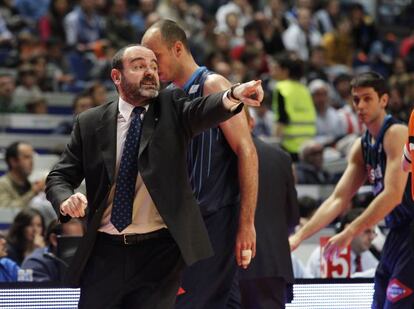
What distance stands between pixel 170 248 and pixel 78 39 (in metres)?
12.0

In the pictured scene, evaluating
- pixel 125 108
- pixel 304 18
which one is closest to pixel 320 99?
pixel 304 18

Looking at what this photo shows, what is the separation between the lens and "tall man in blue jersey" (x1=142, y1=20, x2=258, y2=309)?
589 cm

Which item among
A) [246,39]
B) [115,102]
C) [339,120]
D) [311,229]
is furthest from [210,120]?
[246,39]

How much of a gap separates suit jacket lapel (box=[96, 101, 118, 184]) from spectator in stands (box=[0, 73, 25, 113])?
8.75 m

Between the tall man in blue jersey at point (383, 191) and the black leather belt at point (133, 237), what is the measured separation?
193 centimetres

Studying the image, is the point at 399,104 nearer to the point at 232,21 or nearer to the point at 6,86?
the point at 232,21

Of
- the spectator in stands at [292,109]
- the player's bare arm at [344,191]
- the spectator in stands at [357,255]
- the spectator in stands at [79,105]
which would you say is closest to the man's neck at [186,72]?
the player's bare arm at [344,191]

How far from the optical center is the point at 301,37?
18.9m

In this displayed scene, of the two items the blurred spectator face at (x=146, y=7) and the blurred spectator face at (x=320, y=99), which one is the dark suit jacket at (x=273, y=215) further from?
the blurred spectator face at (x=146, y=7)

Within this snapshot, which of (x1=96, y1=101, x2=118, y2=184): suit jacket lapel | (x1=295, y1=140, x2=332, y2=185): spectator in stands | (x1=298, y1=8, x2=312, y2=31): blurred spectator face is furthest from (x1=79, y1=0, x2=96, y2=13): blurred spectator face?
(x1=96, y1=101, x2=118, y2=184): suit jacket lapel

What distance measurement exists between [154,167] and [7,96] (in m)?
9.24

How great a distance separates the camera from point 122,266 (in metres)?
5.23

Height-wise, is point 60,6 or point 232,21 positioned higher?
point 60,6

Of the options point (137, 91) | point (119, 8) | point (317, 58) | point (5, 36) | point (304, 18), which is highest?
point (119, 8)
